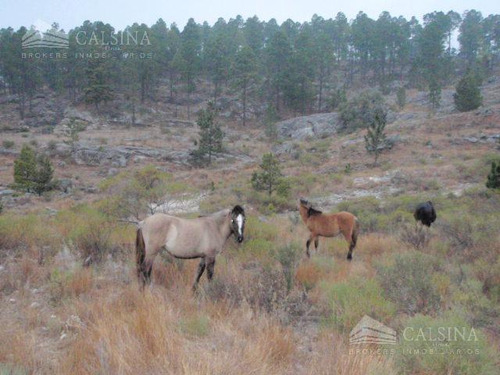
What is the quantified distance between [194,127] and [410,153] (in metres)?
34.5

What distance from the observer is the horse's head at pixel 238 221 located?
634cm

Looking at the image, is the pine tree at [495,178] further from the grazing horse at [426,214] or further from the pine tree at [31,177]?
the pine tree at [31,177]

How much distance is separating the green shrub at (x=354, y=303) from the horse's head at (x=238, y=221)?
1718mm

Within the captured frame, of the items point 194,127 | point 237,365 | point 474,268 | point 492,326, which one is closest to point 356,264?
point 474,268

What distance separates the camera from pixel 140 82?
64062 millimetres

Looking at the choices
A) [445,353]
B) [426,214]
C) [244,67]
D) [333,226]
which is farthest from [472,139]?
[244,67]

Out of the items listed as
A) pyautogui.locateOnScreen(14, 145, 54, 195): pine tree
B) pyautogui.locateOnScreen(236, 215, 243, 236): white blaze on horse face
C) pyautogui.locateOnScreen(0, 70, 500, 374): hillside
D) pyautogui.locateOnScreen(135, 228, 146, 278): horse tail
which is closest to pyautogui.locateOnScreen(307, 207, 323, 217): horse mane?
pyautogui.locateOnScreen(0, 70, 500, 374): hillside

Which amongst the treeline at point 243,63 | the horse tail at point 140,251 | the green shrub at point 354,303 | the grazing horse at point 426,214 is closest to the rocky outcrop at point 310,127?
the treeline at point 243,63

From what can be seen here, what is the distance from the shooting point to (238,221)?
6.39 meters

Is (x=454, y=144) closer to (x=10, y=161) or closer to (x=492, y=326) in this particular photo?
(x=492, y=326)

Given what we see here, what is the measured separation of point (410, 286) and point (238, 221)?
9.89 ft

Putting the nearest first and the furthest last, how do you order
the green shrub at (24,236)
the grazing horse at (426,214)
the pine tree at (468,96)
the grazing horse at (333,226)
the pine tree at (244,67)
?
1. the green shrub at (24,236)
2. the grazing horse at (333,226)
3. the grazing horse at (426,214)
4. the pine tree at (468,96)
5. the pine tree at (244,67)

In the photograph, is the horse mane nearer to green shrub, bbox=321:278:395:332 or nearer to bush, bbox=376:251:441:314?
bush, bbox=376:251:441:314

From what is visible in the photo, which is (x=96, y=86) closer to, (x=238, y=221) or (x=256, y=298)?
(x=238, y=221)
